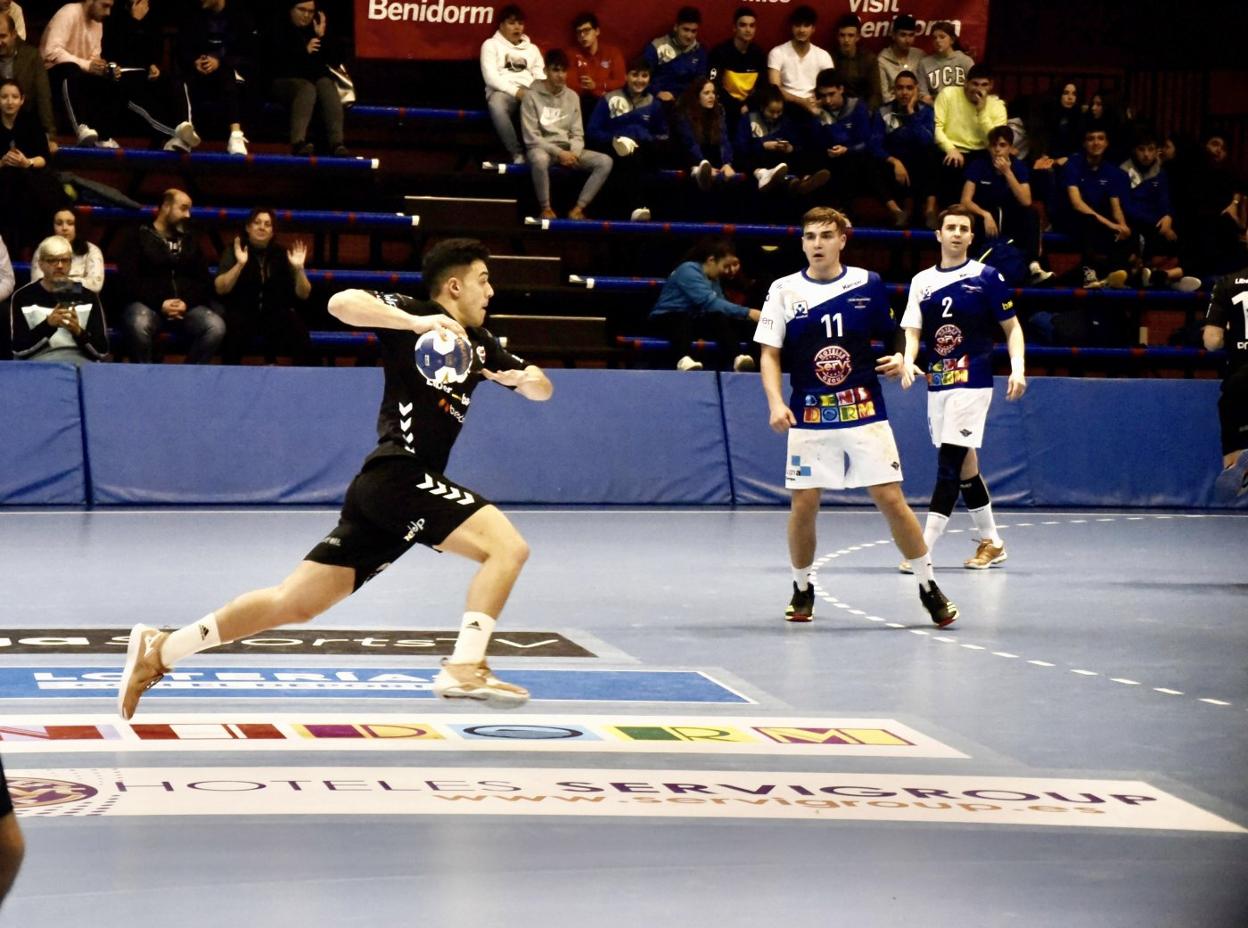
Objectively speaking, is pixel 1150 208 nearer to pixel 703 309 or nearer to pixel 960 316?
pixel 703 309

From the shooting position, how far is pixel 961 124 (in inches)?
864

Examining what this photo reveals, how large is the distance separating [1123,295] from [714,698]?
49.6 ft

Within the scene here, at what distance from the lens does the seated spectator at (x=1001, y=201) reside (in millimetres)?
20906

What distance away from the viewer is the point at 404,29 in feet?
70.1

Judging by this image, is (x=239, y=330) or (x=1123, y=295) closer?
(x=239, y=330)

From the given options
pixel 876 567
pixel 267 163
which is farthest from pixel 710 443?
pixel 267 163

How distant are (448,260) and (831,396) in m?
3.56

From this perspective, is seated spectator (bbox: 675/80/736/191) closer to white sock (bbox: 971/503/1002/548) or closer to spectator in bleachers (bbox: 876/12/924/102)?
spectator in bleachers (bbox: 876/12/924/102)

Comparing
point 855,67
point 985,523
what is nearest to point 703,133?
point 855,67

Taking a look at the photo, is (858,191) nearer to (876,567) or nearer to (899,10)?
(899,10)

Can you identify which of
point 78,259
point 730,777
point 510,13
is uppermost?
point 510,13

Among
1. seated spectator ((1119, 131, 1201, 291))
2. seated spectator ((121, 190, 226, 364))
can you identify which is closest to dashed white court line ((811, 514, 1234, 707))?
seated spectator ((121, 190, 226, 364))

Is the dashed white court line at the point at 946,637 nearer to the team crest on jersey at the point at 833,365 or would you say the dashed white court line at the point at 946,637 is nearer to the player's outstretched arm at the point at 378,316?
the team crest on jersey at the point at 833,365

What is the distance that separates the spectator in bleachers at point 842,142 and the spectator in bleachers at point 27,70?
8756 mm
